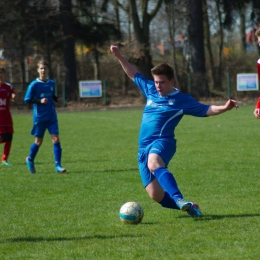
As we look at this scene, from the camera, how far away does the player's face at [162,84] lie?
596 centimetres

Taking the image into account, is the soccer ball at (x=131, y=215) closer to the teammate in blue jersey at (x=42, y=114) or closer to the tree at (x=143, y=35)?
the teammate in blue jersey at (x=42, y=114)

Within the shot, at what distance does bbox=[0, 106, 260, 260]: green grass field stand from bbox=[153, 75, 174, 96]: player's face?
1.27 m

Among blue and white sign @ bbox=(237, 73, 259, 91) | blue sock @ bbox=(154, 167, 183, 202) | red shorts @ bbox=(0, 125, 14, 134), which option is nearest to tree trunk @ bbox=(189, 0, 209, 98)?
blue and white sign @ bbox=(237, 73, 259, 91)

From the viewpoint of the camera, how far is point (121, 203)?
6988 mm

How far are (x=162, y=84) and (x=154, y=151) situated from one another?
0.67 meters

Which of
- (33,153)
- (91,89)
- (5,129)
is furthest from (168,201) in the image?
(91,89)

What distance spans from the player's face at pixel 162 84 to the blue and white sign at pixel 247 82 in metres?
24.4

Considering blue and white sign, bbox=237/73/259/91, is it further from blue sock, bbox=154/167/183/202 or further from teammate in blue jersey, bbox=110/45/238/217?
blue sock, bbox=154/167/183/202

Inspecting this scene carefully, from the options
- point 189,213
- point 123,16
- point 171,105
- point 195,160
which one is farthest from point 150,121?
point 123,16

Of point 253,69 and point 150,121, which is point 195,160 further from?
point 253,69

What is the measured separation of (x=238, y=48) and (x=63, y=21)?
36.1 feet

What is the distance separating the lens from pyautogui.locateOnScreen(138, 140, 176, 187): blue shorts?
5.99m

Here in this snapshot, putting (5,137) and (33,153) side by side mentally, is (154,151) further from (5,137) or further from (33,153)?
(5,137)

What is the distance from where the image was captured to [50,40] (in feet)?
108
